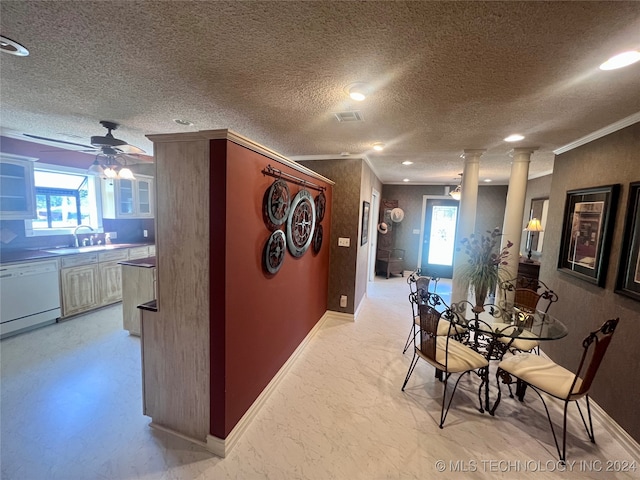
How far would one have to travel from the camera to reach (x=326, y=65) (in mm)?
1465

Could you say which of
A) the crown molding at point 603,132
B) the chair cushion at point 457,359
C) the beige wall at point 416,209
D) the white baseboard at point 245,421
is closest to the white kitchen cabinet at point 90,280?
the white baseboard at point 245,421

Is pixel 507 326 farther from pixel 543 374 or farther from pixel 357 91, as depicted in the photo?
pixel 357 91

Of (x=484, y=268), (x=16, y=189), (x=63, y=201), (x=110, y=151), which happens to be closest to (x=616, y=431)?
(x=484, y=268)

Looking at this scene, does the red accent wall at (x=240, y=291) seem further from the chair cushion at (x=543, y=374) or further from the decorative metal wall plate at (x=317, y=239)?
the chair cushion at (x=543, y=374)

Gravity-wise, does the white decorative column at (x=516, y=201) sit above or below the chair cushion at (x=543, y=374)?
above

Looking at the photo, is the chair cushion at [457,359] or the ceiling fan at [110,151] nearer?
the chair cushion at [457,359]

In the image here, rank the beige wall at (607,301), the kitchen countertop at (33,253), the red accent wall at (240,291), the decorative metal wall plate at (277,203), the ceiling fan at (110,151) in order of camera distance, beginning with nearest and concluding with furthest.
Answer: the red accent wall at (240,291) < the beige wall at (607,301) < the decorative metal wall plate at (277,203) < the ceiling fan at (110,151) < the kitchen countertop at (33,253)

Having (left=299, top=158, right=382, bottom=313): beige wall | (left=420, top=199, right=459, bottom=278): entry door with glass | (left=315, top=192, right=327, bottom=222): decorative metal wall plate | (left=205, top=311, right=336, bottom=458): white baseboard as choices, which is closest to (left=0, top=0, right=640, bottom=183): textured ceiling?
(left=315, top=192, right=327, bottom=222): decorative metal wall plate

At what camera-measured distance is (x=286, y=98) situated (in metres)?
1.91

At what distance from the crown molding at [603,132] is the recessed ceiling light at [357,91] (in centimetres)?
205

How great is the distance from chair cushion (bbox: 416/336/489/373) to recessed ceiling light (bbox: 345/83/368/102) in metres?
2.05

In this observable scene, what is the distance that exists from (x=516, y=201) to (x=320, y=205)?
2.28m

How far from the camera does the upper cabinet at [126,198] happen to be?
15.3ft

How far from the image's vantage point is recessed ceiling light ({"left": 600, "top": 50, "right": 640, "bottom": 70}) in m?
1.28
